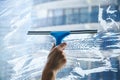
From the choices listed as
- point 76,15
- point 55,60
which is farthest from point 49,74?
point 76,15

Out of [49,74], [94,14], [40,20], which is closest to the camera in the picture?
[49,74]

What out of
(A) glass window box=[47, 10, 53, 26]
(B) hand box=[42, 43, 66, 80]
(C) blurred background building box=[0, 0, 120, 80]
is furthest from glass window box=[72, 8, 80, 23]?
(B) hand box=[42, 43, 66, 80]

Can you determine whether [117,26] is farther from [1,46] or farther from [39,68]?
[1,46]

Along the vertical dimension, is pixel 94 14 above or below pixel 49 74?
above

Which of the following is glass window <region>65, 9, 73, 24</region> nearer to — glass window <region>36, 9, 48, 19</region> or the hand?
glass window <region>36, 9, 48, 19</region>

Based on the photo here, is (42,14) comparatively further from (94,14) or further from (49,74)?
(49,74)

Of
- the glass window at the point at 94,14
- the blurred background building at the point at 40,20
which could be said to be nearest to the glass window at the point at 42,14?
the blurred background building at the point at 40,20

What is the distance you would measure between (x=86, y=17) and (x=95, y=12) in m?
0.05

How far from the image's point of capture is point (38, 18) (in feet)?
4.54

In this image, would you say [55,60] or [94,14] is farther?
[94,14]

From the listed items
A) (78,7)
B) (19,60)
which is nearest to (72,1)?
(78,7)

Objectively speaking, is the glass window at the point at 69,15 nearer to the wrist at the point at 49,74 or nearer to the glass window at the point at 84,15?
the glass window at the point at 84,15

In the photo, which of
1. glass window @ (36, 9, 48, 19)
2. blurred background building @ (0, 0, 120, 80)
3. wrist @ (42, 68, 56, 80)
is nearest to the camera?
wrist @ (42, 68, 56, 80)

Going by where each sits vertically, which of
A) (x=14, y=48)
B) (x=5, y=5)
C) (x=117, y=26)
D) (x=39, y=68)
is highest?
(x=5, y=5)
